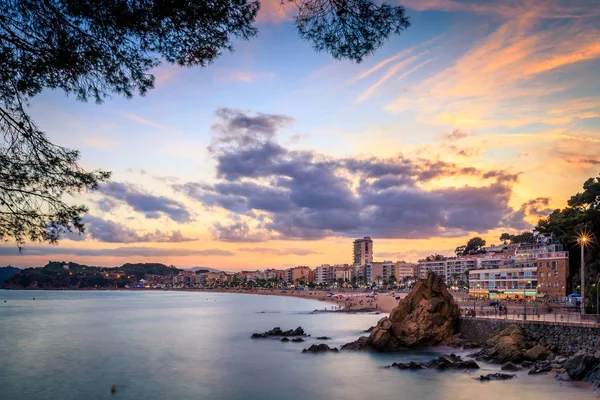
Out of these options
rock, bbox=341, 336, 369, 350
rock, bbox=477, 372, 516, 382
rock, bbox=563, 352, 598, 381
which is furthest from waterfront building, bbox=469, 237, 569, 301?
rock, bbox=563, 352, 598, 381

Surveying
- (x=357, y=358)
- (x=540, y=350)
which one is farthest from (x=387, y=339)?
(x=540, y=350)

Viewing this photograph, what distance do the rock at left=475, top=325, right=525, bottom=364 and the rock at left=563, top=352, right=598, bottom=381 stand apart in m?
5.32

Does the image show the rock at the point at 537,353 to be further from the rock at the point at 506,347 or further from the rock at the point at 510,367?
the rock at the point at 510,367

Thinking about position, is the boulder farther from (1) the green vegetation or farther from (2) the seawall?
(1) the green vegetation

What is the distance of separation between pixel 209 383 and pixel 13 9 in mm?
28307

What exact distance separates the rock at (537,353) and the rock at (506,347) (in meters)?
0.44

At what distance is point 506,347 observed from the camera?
3250 cm

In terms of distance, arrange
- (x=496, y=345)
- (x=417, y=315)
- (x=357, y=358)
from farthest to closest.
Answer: (x=417, y=315) < (x=357, y=358) < (x=496, y=345)

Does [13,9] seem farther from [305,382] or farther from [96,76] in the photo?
[305,382]

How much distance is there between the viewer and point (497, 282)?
313ft

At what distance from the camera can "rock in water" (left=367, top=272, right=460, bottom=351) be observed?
131ft

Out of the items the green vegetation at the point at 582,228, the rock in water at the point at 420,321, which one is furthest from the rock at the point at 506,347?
the green vegetation at the point at 582,228

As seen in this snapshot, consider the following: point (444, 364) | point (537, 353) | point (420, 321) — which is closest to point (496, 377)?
point (444, 364)

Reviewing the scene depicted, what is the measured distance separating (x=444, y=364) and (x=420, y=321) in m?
9.36
